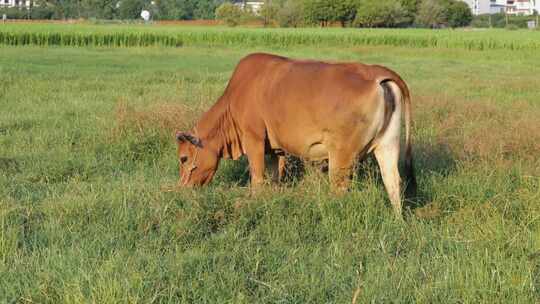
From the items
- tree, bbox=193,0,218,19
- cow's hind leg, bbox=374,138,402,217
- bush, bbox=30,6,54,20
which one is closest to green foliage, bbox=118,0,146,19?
tree, bbox=193,0,218,19

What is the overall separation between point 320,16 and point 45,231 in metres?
66.9

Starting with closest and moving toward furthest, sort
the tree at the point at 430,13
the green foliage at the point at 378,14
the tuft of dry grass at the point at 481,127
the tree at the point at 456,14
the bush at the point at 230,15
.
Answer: the tuft of dry grass at the point at 481,127, the green foliage at the point at 378,14, the tree at the point at 430,13, the bush at the point at 230,15, the tree at the point at 456,14

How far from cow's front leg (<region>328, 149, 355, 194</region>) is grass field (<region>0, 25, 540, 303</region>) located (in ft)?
0.34

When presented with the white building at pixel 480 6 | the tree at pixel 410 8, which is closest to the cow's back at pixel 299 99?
the tree at pixel 410 8

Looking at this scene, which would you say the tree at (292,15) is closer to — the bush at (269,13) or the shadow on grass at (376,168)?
the bush at (269,13)

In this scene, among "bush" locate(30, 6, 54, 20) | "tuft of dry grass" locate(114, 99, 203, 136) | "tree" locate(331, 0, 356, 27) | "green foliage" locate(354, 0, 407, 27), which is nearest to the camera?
"tuft of dry grass" locate(114, 99, 203, 136)

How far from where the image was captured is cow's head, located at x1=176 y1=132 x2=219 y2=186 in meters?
6.80

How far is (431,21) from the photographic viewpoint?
7562cm

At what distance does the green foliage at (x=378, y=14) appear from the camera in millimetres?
67188

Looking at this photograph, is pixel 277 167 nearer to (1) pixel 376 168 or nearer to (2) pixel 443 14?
(1) pixel 376 168

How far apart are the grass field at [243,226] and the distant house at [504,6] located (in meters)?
117

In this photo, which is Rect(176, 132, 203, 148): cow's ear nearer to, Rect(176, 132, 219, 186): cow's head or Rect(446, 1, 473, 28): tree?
Rect(176, 132, 219, 186): cow's head

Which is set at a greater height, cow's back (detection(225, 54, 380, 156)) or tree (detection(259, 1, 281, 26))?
tree (detection(259, 1, 281, 26))

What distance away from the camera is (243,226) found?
5.39m
